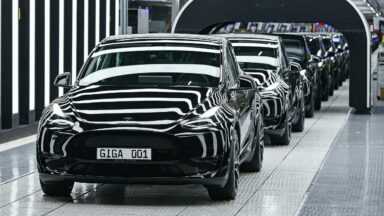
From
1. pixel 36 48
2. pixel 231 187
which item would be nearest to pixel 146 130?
pixel 231 187

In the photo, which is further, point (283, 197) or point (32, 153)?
point (32, 153)

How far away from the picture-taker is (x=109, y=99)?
10.9 meters

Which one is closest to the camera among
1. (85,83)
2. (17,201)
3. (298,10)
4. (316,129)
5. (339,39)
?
(17,201)

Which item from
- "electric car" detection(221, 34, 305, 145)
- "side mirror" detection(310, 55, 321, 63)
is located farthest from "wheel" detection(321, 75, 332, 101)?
"electric car" detection(221, 34, 305, 145)

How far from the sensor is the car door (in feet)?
38.6

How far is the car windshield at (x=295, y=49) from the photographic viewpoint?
24266 millimetres

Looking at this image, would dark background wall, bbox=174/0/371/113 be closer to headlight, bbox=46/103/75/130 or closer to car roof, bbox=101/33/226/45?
car roof, bbox=101/33/226/45

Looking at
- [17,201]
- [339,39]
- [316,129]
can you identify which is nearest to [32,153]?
[17,201]

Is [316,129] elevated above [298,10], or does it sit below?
below

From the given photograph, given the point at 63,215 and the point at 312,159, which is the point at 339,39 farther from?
the point at 63,215

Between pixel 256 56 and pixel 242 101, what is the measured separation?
6.80 metres

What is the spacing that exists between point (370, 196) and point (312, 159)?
3.66 m

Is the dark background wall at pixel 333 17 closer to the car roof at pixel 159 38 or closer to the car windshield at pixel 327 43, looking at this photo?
the car windshield at pixel 327 43

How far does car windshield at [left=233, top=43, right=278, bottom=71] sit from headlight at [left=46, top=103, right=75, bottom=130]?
772cm
